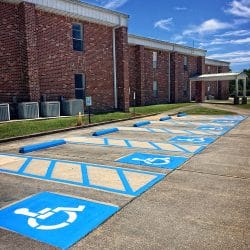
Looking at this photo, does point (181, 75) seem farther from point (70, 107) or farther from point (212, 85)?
point (70, 107)

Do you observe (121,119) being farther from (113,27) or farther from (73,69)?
(113,27)

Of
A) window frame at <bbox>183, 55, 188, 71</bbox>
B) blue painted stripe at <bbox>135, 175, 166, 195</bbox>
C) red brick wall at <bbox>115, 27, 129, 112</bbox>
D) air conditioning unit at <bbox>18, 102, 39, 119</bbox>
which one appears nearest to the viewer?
blue painted stripe at <bbox>135, 175, 166, 195</bbox>

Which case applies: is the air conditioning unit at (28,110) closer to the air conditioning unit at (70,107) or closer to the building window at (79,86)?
the air conditioning unit at (70,107)

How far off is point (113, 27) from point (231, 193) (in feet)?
67.7

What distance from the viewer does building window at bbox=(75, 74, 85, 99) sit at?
22109 millimetres

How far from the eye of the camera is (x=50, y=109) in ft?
61.4

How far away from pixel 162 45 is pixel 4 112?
70.6 ft

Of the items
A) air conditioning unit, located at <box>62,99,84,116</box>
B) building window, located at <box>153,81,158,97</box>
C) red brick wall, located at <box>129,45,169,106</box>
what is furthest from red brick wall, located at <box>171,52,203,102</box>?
air conditioning unit, located at <box>62,99,84,116</box>

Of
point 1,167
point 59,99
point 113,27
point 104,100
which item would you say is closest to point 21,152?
point 1,167

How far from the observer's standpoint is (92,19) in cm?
2175

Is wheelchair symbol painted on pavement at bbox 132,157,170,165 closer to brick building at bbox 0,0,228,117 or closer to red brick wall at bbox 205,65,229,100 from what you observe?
brick building at bbox 0,0,228,117

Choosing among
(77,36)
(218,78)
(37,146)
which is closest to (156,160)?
(37,146)

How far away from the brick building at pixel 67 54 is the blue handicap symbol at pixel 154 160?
37.1ft

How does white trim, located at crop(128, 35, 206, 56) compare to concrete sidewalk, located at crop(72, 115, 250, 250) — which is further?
white trim, located at crop(128, 35, 206, 56)
